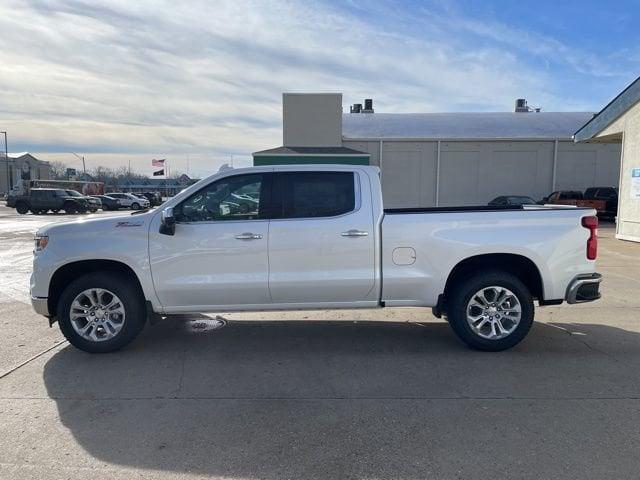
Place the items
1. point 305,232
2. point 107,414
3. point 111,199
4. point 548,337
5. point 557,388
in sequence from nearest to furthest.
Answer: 1. point 107,414
2. point 557,388
3. point 305,232
4. point 548,337
5. point 111,199

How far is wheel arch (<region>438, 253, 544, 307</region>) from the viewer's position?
5.16 meters

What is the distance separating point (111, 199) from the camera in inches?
1646

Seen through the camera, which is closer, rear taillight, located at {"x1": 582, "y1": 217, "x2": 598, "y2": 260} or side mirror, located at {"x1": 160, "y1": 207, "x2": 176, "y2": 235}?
side mirror, located at {"x1": 160, "y1": 207, "x2": 176, "y2": 235}

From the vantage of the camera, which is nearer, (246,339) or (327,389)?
(327,389)

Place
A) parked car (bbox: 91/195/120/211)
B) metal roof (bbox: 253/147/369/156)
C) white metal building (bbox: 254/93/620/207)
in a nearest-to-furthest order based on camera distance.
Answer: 1. metal roof (bbox: 253/147/369/156)
2. white metal building (bbox: 254/93/620/207)
3. parked car (bbox: 91/195/120/211)

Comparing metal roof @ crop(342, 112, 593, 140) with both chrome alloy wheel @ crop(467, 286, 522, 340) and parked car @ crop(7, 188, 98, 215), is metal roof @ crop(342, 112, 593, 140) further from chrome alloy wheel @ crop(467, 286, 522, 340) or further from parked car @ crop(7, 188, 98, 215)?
chrome alloy wheel @ crop(467, 286, 522, 340)

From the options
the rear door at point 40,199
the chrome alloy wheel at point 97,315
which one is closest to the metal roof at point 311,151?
the rear door at point 40,199

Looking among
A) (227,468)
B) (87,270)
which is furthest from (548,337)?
(87,270)

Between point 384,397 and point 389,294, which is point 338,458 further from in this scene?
point 389,294

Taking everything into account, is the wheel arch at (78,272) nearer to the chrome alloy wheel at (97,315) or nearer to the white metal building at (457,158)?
the chrome alloy wheel at (97,315)

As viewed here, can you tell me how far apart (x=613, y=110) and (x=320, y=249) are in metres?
14.6

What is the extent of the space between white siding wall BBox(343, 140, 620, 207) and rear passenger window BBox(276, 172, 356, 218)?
2471 centimetres

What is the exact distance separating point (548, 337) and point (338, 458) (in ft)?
11.9

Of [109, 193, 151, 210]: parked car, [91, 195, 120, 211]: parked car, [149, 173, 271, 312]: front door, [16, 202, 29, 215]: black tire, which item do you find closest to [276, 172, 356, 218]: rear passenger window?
[149, 173, 271, 312]: front door
